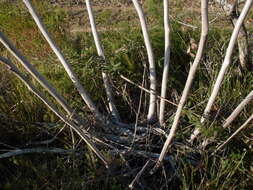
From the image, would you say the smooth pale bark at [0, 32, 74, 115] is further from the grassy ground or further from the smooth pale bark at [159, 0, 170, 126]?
the smooth pale bark at [159, 0, 170, 126]

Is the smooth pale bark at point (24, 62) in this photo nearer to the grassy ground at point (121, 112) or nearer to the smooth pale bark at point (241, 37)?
the grassy ground at point (121, 112)

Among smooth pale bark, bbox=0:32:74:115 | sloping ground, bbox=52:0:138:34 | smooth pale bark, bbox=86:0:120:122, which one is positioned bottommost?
sloping ground, bbox=52:0:138:34

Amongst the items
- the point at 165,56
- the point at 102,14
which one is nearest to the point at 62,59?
the point at 165,56

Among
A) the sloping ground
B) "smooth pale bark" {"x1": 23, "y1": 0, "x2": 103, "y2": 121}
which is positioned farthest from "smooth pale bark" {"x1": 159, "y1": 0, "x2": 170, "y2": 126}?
the sloping ground

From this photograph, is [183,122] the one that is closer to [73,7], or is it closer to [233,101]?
[233,101]

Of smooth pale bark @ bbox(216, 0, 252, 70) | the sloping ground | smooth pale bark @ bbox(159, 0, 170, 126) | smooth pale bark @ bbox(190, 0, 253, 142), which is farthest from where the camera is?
the sloping ground

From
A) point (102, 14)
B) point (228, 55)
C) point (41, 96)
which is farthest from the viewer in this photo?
point (102, 14)

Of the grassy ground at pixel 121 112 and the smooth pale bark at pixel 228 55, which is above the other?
the smooth pale bark at pixel 228 55

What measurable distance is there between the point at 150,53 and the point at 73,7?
9.80 ft

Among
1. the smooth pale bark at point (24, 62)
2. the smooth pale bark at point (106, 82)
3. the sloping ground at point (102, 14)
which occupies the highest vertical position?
the smooth pale bark at point (24, 62)

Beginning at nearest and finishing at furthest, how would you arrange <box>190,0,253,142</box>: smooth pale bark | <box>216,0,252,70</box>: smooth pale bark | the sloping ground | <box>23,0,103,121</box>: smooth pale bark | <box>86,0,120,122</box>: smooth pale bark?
<box>190,0,253,142</box>: smooth pale bark < <box>23,0,103,121</box>: smooth pale bark < <box>86,0,120,122</box>: smooth pale bark < <box>216,0,252,70</box>: smooth pale bark < the sloping ground

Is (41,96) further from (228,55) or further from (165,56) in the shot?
(228,55)

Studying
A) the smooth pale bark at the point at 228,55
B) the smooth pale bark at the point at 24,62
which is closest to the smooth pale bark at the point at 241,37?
the smooth pale bark at the point at 228,55

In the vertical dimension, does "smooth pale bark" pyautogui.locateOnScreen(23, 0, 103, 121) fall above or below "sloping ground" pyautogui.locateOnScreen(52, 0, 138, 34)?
above
